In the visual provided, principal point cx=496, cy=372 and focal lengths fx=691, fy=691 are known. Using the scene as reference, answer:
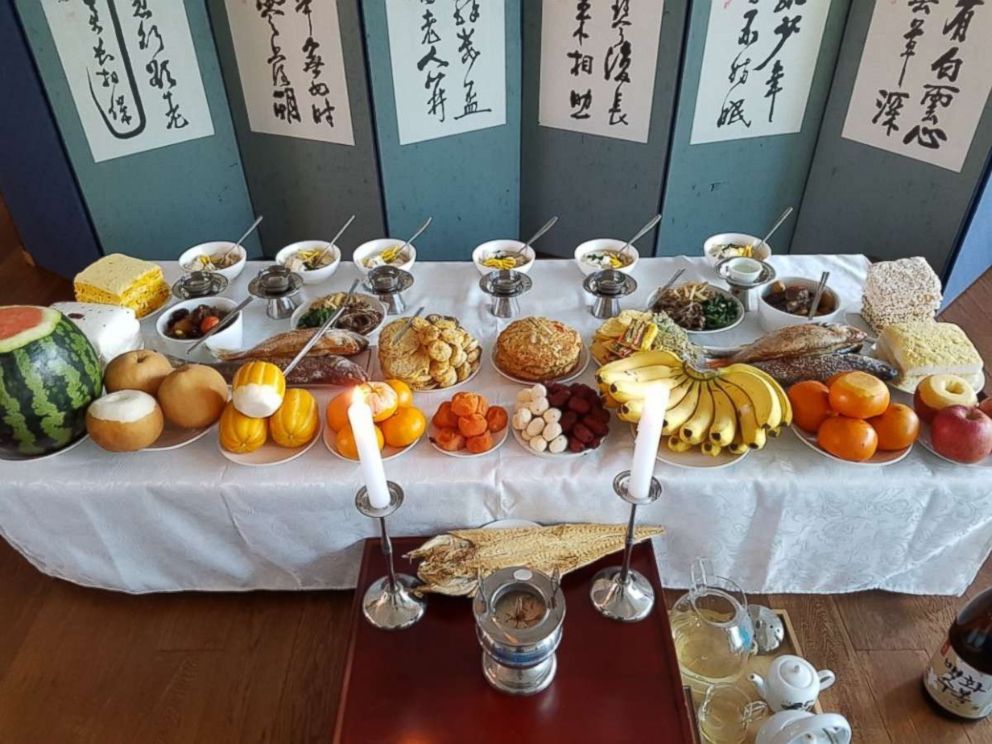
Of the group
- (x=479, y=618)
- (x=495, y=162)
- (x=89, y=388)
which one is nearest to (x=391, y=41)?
(x=495, y=162)

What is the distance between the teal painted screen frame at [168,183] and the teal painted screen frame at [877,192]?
2.18 metres

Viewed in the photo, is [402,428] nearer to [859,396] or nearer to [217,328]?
[217,328]

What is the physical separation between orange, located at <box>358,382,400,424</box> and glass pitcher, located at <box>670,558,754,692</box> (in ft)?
1.92

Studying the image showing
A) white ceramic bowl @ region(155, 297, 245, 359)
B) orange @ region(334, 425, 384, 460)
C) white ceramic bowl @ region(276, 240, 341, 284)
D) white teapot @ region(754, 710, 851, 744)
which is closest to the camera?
white teapot @ region(754, 710, 851, 744)

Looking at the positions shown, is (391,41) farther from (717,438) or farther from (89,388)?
(717,438)

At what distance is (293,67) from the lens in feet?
7.72

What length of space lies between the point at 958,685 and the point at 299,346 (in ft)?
4.44

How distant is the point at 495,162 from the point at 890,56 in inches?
53.6

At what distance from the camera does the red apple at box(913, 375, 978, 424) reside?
118 cm

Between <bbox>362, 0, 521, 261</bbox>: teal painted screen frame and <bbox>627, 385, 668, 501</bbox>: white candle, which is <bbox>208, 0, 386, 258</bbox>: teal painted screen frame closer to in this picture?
<bbox>362, 0, 521, 261</bbox>: teal painted screen frame

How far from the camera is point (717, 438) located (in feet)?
3.74

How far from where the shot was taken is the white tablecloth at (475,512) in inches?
46.3

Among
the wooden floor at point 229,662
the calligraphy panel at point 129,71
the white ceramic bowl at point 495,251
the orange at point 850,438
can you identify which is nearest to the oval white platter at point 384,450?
the wooden floor at point 229,662

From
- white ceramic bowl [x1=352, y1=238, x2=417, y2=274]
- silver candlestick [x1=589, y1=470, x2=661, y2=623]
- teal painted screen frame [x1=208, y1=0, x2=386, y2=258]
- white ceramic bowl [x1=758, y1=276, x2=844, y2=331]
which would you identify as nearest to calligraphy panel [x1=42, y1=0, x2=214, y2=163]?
teal painted screen frame [x1=208, y1=0, x2=386, y2=258]
